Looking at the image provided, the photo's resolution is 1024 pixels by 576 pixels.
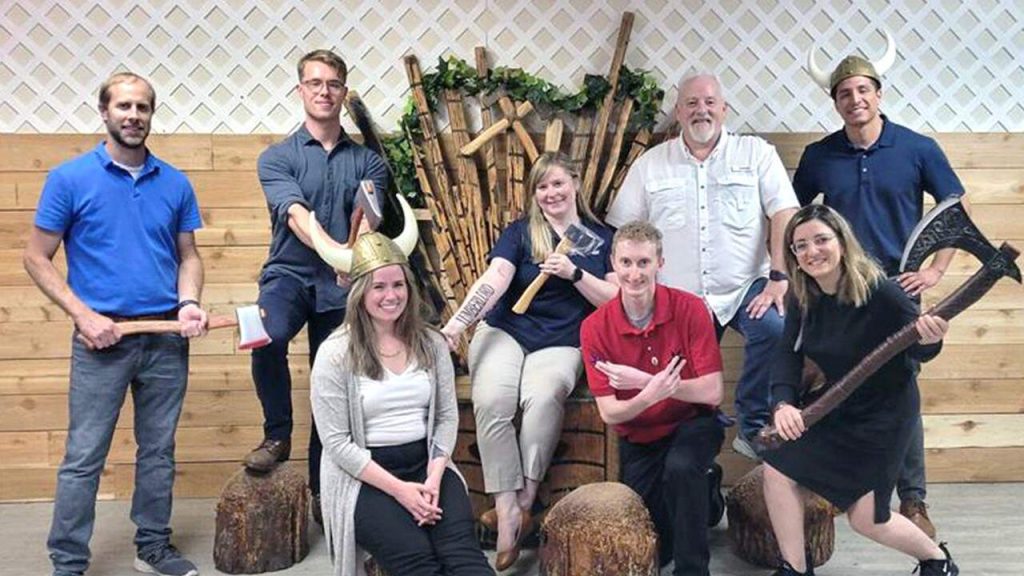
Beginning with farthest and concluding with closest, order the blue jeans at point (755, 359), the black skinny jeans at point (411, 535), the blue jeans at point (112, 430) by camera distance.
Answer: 1. the blue jeans at point (755, 359)
2. the blue jeans at point (112, 430)
3. the black skinny jeans at point (411, 535)

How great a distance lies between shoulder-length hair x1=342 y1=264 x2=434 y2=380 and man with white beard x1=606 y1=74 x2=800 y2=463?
1.10 meters

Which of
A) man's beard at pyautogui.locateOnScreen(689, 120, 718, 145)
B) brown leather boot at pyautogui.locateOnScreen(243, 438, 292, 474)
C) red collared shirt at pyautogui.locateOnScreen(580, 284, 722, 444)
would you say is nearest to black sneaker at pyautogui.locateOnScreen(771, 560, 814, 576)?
red collared shirt at pyautogui.locateOnScreen(580, 284, 722, 444)

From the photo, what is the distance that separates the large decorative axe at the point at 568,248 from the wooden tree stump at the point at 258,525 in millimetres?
1019

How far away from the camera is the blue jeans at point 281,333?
10.3ft

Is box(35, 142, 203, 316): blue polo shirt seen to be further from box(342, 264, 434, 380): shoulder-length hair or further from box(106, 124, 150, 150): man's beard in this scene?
box(342, 264, 434, 380): shoulder-length hair

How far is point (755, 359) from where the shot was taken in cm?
333

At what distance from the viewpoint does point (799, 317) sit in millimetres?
2734

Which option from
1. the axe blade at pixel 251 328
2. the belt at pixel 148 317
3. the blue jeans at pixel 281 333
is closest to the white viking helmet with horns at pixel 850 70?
the blue jeans at pixel 281 333

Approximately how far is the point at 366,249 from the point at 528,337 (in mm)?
816

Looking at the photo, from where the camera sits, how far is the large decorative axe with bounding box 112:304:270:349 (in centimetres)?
286

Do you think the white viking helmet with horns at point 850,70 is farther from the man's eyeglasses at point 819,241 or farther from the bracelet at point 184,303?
the bracelet at point 184,303

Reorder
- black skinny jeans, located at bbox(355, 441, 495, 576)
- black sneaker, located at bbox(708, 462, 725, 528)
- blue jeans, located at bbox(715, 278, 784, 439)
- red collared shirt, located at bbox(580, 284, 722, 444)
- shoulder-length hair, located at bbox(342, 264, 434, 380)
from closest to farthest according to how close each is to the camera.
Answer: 1. black skinny jeans, located at bbox(355, 441, 495, 576)
2. shoulder-length hair, located at bbox(342, 264, 434, 380)
3. red collared shirt, located at bbox(580, 284, 722, 444)
4. blue jeans, located at bbox(715, 278, 784, 439)
5. black sneaker, located at bbox(708, 462, 725, 528)

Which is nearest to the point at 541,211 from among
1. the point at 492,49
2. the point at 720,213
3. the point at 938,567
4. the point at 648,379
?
the point at 720,213

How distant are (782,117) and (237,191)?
2333 mm
